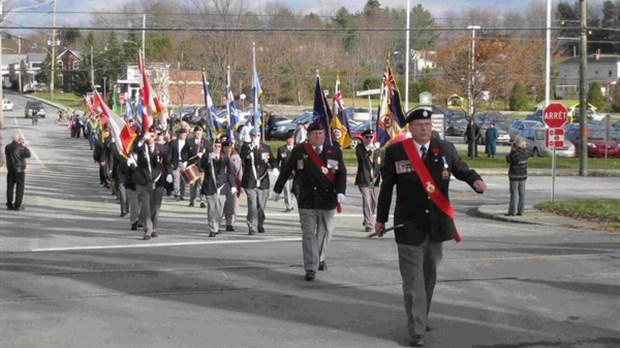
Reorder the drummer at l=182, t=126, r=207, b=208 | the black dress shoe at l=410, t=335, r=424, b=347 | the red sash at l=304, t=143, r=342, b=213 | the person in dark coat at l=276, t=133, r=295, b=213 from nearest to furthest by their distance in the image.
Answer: the black dress shoe at l=410, t=335, r=424, b=347
the red sash at l=304, t=143, r=342, b=213
the person in dark coat at l=276, t=133, r=295, b=213
the drummer at l=182, t=126, r=207, b=208

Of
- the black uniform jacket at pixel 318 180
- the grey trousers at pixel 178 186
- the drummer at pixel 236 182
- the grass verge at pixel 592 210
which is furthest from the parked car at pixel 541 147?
the black uniform jacket at pixel 318 180

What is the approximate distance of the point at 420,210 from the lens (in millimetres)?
8000

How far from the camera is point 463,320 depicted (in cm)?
897

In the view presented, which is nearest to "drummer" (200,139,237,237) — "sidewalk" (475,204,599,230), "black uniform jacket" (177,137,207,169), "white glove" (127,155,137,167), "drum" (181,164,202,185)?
"white glove" (127,155,137,167)

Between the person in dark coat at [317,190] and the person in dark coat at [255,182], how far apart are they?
4.89 m

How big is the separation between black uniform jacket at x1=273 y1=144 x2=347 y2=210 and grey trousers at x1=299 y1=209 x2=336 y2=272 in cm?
9

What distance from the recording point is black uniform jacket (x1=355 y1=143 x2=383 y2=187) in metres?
17.2

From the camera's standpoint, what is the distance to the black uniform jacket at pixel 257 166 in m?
16.7

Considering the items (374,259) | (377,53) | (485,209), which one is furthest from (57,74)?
(374,259)

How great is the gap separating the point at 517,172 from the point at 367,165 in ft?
15.6

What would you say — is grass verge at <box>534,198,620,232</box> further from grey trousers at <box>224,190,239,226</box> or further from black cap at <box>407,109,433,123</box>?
black cap at <box>407,109,433,123</box>

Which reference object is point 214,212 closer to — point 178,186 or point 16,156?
point 16,156

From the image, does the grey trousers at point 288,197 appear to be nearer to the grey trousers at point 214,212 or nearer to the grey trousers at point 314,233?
the grey trousers at point 214,212

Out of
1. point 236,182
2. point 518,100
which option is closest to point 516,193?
point 236,182
